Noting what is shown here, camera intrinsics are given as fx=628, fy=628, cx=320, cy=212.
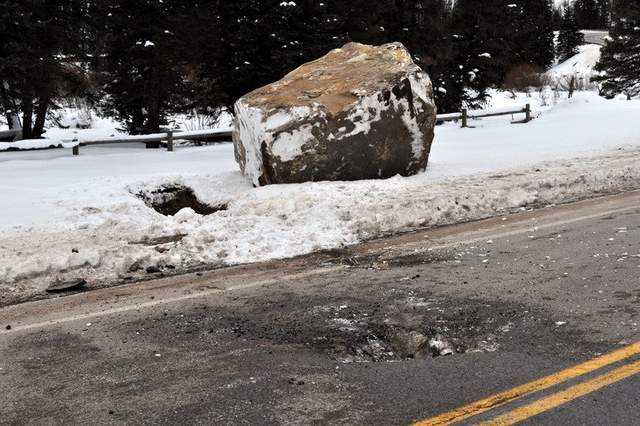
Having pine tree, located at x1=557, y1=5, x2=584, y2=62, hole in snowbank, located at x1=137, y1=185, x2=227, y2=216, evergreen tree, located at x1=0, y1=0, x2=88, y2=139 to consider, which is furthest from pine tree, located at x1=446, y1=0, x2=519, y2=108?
pine tree, located at x1=557, y1=5, x2=584, y2=62

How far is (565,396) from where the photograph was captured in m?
3.51

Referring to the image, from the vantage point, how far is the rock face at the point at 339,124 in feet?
35.9

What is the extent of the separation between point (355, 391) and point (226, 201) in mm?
7368

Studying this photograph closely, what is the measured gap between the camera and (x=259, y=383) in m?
3.88

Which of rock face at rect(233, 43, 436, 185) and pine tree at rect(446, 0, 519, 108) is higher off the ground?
pine tree at rect(446, 0, 519, 108)

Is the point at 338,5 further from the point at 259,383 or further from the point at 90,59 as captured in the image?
the point at 259,383

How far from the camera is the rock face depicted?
10945mm

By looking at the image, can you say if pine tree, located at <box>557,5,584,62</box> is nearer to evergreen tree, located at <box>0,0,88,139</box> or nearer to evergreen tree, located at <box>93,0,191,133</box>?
evergreen tree, located at <box>93,0,191,133</box>

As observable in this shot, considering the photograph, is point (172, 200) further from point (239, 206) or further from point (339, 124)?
point (339, 124)

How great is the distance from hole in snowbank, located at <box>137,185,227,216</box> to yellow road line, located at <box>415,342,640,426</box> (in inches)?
310

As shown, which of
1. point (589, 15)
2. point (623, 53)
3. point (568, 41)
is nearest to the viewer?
point (623, 53)

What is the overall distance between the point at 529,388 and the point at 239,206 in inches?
260

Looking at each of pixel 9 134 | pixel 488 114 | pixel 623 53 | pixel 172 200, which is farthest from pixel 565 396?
pixel 623 53

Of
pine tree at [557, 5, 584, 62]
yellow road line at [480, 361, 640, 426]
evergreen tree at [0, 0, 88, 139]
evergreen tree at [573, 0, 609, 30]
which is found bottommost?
yellow road line at [480, 361, 640, 426]
